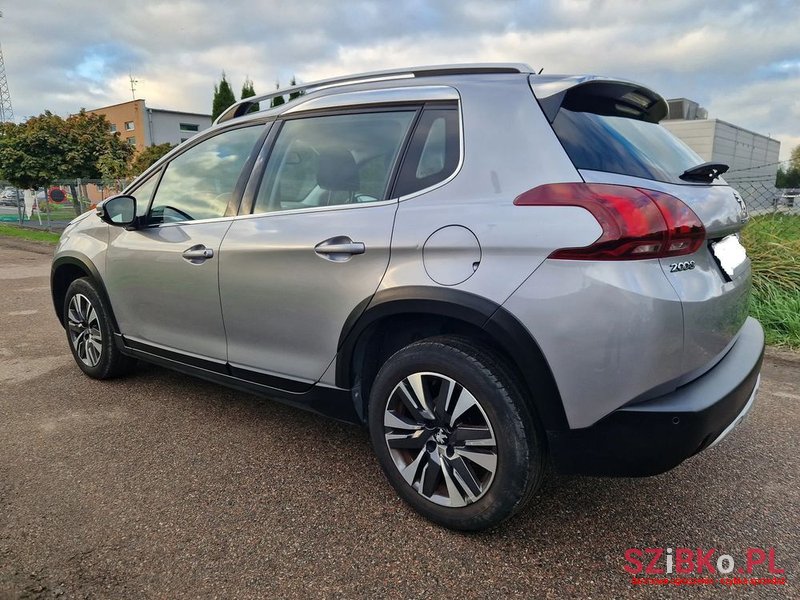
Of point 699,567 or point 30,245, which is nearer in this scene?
point 699,567

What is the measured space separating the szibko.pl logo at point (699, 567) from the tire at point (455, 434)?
490mm

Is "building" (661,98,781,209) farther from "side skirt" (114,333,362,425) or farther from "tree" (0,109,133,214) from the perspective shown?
"tree" (0,109,133,214)

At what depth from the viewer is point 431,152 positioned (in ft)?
7.44

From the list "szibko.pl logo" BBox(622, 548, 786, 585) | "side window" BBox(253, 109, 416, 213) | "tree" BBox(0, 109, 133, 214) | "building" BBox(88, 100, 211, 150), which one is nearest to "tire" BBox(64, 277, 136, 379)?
"side window" BBox(253, 109, 416, 213)

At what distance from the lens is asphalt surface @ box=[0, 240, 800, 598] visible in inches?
76.9

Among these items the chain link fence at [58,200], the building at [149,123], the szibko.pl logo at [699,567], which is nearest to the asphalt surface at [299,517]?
the szibko.pl logo at [699,567]

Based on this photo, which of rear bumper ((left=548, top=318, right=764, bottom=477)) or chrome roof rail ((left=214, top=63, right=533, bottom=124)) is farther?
chrome roof rail ((left=214, top=63, right=533, bottom=124))

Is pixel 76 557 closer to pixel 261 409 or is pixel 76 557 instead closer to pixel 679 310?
pixel 261 409

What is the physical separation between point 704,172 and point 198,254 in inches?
94.4

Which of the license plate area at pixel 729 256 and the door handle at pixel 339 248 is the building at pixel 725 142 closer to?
the license plate area at pixel 729 256

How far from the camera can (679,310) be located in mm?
1797

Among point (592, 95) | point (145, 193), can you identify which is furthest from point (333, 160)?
point (145, 193)

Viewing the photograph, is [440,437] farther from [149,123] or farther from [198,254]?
[149,123]

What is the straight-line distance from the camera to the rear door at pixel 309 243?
2.32m
